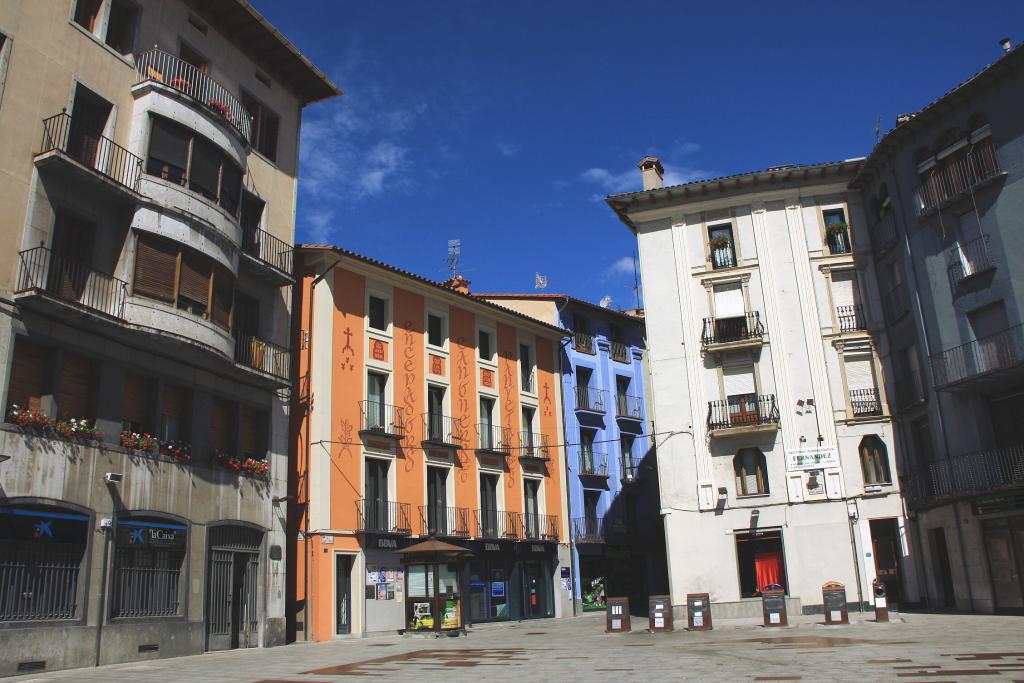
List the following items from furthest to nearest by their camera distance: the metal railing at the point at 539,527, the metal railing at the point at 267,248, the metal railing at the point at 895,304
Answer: the metal railing at the point at 539,527, the metal railing at the point at 895,304, the metal railing at the point at 267,248

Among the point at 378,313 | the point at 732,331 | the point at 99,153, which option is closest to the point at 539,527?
the point at 378,313

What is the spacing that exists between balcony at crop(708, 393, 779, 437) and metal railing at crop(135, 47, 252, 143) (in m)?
17.8

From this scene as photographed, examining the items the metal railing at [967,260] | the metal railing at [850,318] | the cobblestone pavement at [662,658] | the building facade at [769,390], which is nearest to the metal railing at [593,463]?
the building facade at [769,390]

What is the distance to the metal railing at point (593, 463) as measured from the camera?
3981 cm

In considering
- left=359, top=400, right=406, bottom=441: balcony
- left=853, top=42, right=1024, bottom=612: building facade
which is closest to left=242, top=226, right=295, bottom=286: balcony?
left=359, top=400, right=406, bottom=441: balcony

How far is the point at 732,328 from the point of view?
30688mm

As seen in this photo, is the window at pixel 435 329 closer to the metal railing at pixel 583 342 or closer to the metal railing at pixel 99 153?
the metal railing at pixel 583 342

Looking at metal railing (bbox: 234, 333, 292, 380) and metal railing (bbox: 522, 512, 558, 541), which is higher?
metal railing (bbox: 234, 333, 292, 380)

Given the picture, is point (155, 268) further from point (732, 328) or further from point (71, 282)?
point (732, 328)

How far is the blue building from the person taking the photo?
39.2m

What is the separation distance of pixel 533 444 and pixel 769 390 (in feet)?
37.7

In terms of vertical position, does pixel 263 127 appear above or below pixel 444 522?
above

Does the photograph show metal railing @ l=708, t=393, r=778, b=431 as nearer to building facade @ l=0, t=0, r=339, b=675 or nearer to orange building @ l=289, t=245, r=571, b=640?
orange building @ l=289, t=245, r=571, b=640

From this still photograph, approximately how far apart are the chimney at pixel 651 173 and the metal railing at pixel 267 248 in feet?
50.7
